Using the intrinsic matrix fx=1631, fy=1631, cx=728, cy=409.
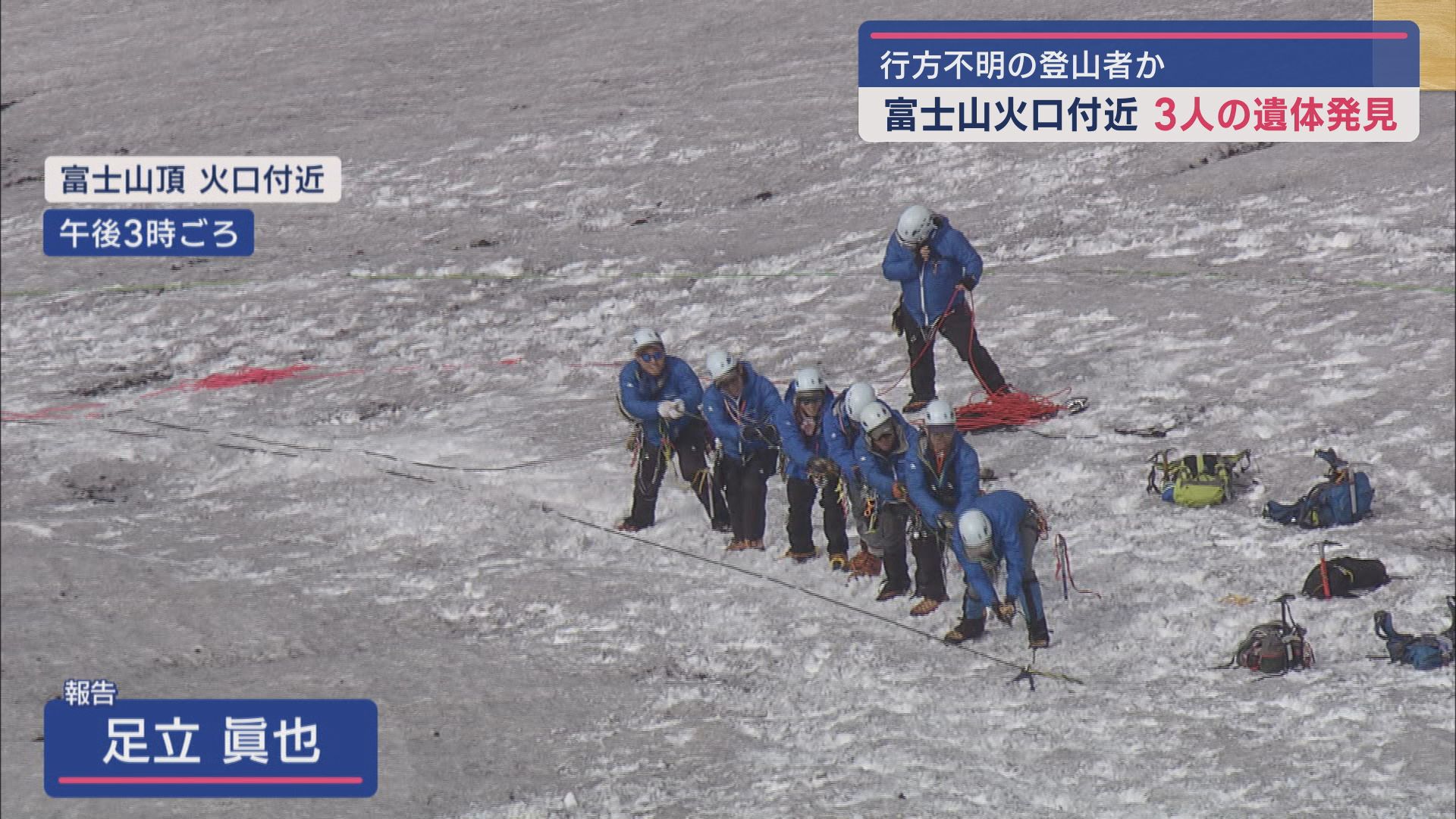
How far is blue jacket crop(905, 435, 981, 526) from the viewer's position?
928cm

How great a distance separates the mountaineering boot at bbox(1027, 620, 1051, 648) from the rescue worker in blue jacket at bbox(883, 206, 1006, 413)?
2.83 meters

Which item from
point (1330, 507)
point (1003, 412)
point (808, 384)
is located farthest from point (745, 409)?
point (1330, 507)

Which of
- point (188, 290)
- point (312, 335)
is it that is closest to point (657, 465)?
point (312, 335)

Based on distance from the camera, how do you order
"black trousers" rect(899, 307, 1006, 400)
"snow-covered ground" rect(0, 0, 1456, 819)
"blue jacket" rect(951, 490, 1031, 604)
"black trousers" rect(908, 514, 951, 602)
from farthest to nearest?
"black trousers" rect(899, 307, 1006, 400), "black trousers" rect(908, 514, 951, 602), "snow-covered ground" rect(0, 0, 1456, 819), "blue jacket" rect(951, 490, 1031, 604)

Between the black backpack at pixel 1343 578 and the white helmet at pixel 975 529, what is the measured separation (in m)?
2.26

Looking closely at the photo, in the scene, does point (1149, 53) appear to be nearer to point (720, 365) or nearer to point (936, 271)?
point (936, 271)

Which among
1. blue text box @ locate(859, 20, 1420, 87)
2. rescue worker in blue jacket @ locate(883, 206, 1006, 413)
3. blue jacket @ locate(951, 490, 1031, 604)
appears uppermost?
blue text box @ locate(859, 20, 1420, 87)

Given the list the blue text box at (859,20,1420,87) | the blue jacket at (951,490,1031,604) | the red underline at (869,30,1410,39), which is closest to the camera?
the blue jacket at (951,490,1031,604)

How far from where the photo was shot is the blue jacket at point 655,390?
34.5ft

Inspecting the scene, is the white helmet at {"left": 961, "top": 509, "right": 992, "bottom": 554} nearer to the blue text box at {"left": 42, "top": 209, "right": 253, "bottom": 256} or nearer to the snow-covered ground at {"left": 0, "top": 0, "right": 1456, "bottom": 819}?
the snow-covered ground at {"left": 0, "top": 0, "right": 1456, "bottom": 819}

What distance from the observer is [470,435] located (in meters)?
13.8

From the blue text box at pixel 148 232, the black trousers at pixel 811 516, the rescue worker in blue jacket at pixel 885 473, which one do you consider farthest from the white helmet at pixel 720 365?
the blue text box at pixel 148 232

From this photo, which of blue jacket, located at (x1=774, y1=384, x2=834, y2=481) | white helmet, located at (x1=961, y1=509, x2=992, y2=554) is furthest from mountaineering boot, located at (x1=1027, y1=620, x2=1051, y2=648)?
blue jacket, located at (x1=774, y1=384, x2=834, y2=481)

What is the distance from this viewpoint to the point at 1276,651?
927 cm
